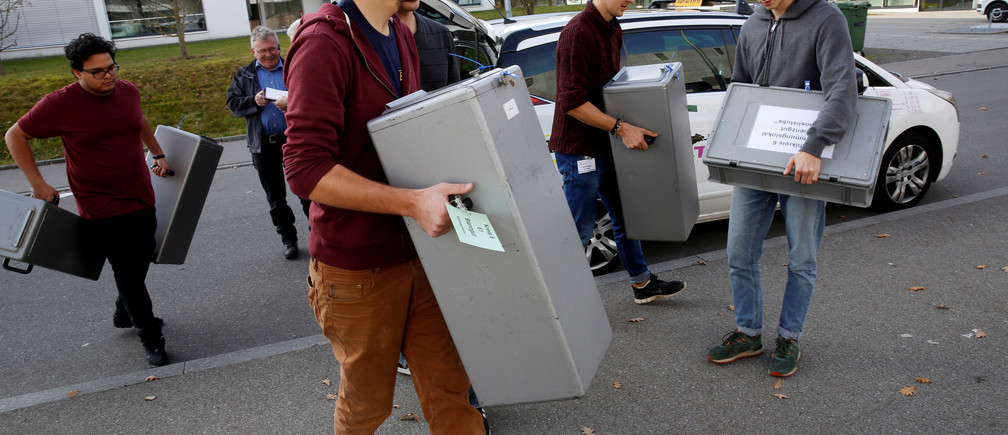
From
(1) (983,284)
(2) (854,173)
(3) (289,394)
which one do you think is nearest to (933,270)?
(1) (983,284)

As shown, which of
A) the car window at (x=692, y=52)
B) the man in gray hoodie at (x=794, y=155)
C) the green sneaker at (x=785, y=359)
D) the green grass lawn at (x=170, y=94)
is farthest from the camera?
the green grass lawn at (x=170, y=94)

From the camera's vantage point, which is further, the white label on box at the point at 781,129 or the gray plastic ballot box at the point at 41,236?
the gray plastic ballot box at the point at 41,236

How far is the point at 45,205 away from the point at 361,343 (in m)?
2.67

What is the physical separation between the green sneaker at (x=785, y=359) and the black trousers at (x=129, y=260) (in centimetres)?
343

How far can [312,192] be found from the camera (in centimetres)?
200

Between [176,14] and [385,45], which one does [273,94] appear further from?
[176,14]

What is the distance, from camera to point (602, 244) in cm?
527

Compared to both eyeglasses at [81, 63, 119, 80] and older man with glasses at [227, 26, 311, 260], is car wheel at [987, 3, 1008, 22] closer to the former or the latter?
older man with glasses at [227, 26, 311, 260]

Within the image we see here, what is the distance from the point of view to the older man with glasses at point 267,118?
5.99 meters

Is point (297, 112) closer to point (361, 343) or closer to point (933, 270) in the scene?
point (361, 343)

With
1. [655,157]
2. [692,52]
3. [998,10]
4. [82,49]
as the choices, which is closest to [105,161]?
[82,49]

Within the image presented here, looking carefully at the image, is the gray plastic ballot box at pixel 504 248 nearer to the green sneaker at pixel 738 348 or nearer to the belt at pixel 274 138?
the green sneaker at pixel 738 348

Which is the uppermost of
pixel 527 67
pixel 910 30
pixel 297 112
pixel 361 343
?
pixel 297 112

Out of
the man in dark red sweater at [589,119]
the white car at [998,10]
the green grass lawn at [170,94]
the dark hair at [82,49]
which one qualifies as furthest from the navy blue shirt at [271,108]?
the white car at [998,10]
